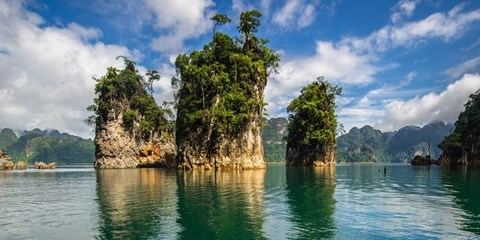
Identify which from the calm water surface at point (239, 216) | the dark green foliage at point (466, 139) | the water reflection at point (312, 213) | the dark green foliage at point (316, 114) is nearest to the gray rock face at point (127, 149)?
the dark green foliage at point (316, 114)

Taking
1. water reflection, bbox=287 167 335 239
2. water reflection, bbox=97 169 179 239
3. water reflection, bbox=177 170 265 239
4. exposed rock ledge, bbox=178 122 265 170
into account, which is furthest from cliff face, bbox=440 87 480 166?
water reflection, bbox=97 169 179 239

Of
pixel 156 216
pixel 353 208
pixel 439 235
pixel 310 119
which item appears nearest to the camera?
pixel 439 235

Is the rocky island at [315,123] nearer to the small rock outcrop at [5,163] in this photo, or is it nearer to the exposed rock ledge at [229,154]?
the exposed rock ledge at [229,154]

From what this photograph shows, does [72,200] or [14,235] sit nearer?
[14,235]

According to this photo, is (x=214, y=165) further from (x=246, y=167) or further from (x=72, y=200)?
(x=72, y=200)

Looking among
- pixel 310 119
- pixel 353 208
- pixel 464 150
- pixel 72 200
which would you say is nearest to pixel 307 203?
pixel 353 208

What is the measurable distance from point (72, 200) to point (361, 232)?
891 inches

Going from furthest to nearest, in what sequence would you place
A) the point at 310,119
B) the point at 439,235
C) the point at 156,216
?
the point at 310,119 < the point at 156,216 < the point at 439,235

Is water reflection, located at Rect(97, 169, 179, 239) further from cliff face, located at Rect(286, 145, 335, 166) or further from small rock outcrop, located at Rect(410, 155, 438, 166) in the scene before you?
small rock outcrop, located at Rect(410, 155, 438, 166)

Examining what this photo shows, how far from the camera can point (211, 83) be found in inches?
3113

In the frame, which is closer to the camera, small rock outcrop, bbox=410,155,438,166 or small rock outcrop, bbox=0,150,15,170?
small rock outcrop, bbox=0,150,15,170

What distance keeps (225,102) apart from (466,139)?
262 feet

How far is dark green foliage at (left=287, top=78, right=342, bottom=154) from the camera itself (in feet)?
360

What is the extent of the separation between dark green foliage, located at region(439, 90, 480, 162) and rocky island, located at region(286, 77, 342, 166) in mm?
35117
